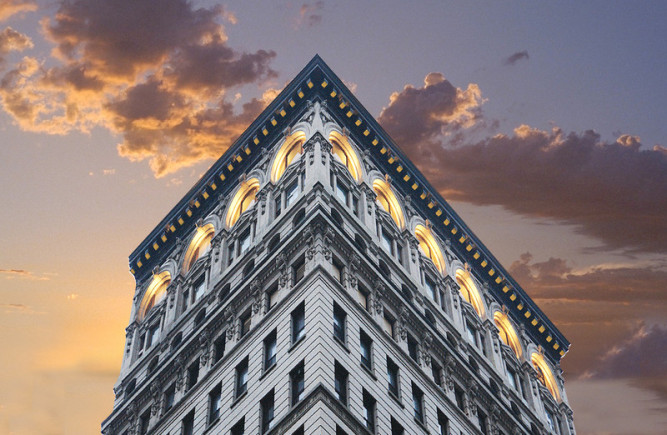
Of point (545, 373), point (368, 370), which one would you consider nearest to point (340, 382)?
point (368, 370)

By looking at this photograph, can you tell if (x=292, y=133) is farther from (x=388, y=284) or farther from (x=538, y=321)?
(x=538, y=321)

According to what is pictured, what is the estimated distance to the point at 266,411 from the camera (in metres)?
57.1

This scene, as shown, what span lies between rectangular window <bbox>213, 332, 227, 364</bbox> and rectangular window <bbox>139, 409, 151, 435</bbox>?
25.1 ft

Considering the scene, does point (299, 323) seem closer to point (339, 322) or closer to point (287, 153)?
point (339, 322)

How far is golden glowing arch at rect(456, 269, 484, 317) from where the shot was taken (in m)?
88.6

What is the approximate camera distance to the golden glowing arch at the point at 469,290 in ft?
291

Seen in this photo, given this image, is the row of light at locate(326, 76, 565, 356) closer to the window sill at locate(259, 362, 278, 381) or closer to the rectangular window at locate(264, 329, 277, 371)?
the rectangular window at locate(264, 329, 277, 371)

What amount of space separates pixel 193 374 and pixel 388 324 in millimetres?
13434

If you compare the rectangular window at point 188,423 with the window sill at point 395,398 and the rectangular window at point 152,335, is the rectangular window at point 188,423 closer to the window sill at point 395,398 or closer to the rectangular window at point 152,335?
the window sill at point 395,398

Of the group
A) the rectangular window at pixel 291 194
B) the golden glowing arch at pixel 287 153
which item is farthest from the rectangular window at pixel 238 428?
the golden glowing arch at pixel 287 153

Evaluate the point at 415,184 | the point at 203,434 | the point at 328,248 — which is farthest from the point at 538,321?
the point at 203,434

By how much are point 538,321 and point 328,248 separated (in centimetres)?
3848

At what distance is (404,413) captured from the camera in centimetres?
6078

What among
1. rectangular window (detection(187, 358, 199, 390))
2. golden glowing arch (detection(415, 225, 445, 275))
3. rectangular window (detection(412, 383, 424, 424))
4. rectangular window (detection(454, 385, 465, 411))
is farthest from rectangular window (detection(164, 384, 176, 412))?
golden glowing arch (detection(415, 225, 445, 275))
